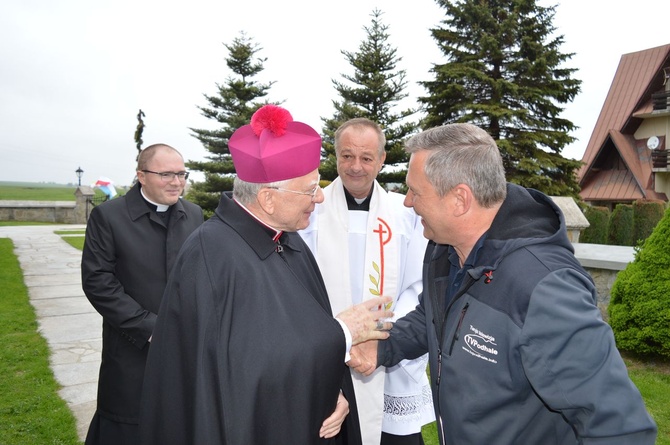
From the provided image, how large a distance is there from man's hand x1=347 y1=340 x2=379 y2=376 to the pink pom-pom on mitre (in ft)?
3.81

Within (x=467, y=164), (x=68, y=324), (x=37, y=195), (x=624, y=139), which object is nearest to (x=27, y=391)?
(x=68, y=324)

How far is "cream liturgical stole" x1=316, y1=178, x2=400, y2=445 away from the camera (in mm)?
3381

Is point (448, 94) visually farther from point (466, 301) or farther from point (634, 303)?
point (466, 301)

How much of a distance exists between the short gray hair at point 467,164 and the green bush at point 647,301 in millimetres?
4518

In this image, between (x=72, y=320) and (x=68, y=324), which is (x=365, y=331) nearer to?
(x=68, y=324)

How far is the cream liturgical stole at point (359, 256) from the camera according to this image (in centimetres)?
338

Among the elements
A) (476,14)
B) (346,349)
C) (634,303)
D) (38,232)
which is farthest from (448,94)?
(346,349)

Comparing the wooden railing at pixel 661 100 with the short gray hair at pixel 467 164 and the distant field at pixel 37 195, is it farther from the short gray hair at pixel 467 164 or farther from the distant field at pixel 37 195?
the distant field at pixel 37 195

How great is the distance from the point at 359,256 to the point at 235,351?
1.96 metres

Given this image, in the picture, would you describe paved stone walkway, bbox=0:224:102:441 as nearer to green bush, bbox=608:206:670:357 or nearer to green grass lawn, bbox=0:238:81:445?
green grass lawn, bbox=0:238:81:445

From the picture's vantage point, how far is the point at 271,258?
2.12m

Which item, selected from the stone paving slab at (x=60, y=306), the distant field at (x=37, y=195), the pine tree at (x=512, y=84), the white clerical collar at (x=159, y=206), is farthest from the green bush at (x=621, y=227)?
the distant field at (x=37, y=195)

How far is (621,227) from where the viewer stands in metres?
18.0

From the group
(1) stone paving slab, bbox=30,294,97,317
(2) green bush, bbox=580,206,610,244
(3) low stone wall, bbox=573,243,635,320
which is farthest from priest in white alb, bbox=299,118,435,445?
(2) green bush, bbox=580,206,610,244
